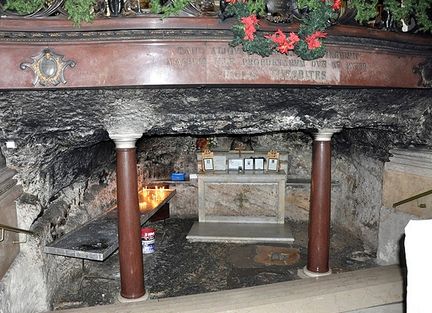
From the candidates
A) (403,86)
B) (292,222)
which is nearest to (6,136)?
(403,86)

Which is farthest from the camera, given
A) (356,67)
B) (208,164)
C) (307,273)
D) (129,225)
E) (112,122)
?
(208,164)

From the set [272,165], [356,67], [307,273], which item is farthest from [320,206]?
[272,165]

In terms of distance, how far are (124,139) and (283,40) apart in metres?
2.47

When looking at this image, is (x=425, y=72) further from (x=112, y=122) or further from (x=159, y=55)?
(x=112, y=122)

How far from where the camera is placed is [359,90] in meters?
4.83

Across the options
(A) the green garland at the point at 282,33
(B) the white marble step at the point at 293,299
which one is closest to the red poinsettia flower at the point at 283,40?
(A) the green garland at the point at 282,33

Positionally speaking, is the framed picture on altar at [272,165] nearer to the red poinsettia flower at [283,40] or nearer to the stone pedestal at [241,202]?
the stone pedestal at [241,202]

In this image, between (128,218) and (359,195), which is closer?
(128,218)

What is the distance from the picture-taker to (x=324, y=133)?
5.72 meters

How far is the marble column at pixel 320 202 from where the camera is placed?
5789 mm

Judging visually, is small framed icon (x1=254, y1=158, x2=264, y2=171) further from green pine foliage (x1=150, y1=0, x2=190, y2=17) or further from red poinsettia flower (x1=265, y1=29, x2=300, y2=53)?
green pine foliage (x1=150, y1=0, x2=190, y2=17)

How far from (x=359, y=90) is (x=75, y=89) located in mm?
3711

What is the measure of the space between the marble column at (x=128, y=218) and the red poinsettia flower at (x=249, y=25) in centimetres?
213

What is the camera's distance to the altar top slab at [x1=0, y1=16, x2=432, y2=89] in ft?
12.0
